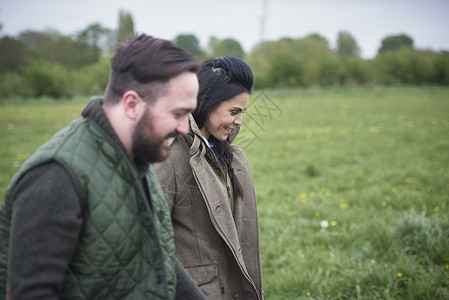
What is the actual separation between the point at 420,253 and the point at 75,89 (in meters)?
42.2

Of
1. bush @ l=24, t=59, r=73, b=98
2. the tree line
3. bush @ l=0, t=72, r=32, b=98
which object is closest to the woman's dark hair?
the tree line

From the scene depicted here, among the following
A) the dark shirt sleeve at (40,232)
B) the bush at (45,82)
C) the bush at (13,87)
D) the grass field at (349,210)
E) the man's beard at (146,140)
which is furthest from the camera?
the bush at (45,82)

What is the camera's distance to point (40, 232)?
99 centimetres

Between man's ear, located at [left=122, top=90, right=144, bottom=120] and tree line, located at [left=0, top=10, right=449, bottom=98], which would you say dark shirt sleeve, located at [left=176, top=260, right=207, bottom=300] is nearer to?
man's ear, located at [left=122, top=90, right=144, bottom=120]

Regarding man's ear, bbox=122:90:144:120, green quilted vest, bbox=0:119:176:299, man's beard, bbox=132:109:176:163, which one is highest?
man's ear, bbox=122:90:144:120

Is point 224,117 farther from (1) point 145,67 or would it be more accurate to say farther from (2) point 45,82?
(2) point 45,82

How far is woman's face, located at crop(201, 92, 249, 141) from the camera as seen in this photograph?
2.02 m

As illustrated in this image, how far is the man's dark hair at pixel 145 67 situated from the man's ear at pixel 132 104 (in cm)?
2

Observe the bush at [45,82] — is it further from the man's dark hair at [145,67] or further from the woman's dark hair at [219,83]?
the man's dark hair at [145,67]

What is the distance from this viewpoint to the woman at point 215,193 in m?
1.82

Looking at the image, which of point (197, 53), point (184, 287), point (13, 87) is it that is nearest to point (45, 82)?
point (13, 87)

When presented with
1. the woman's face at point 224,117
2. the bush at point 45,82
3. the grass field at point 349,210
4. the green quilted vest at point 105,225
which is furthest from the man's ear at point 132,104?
the bush at point 45,82

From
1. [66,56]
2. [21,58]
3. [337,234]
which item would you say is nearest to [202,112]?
[337,234]

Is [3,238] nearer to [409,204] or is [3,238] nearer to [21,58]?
[409,204]
